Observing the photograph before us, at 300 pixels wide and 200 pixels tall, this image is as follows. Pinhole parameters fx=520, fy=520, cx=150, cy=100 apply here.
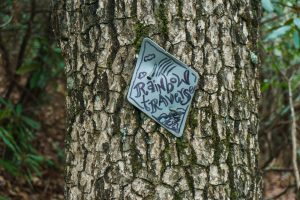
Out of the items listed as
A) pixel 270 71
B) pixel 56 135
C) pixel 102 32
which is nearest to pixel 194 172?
pixel 102 32

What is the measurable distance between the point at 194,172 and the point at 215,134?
13 centimetres

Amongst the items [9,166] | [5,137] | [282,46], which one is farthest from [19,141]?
[282,46]

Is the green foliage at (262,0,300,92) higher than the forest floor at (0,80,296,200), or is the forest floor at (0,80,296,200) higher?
the green foliage at (262,0,300,92)

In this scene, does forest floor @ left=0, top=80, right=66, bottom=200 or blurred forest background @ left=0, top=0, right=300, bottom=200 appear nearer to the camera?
blurred forest background @ left=0, top=0, right=300, bottom=200

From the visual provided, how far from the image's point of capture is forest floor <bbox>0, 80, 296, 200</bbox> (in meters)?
3.91

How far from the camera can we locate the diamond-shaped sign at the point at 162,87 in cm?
149

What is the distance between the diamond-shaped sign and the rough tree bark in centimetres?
2

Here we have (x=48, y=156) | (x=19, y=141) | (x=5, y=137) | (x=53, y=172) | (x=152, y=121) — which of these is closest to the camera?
(x=152, y=121)

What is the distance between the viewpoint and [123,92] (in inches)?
58.9

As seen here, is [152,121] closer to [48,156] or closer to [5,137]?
[5,137]

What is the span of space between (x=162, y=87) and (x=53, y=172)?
3.04 metres

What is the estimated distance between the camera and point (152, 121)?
1495 mm

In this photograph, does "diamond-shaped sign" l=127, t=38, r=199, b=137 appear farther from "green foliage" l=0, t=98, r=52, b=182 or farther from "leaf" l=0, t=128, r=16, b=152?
"green foliage" l=0, t=98, r=52, b=182

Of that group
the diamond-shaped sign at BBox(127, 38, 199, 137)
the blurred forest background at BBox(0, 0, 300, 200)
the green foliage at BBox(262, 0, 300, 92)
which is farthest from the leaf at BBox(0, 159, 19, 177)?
the diamond-shaped sign at BBox(127, 38, 199, 137)
